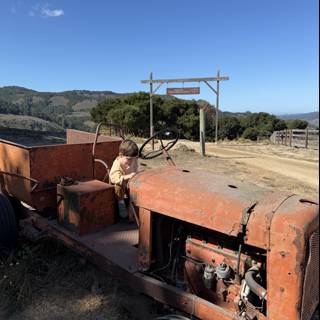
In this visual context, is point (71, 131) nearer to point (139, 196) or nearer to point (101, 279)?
point (101, 279)

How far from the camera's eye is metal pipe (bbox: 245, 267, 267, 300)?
2369 mm

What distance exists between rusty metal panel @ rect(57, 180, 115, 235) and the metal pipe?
5.45 ft

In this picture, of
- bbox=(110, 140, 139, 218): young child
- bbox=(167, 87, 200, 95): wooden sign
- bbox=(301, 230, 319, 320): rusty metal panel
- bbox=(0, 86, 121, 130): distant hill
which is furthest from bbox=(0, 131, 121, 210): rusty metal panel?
bbox=(0, 86, 121, 130): distant hill

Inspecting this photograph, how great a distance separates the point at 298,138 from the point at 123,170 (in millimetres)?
18782

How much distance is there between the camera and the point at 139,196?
296 centimetres

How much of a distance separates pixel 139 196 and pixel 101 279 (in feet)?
4.03

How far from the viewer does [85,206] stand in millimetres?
3568

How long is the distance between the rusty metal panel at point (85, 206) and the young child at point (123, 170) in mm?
82

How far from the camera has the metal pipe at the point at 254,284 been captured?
2.37m

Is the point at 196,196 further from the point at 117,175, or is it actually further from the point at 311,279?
the point at 117,175

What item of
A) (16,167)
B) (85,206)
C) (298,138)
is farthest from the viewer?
(298,138)

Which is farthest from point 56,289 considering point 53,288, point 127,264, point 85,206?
point 127,264

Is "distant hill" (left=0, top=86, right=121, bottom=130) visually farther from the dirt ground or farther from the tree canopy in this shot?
the dirt ground

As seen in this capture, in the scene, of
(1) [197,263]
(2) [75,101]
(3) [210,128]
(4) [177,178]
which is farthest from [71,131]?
(2) [75,101]
